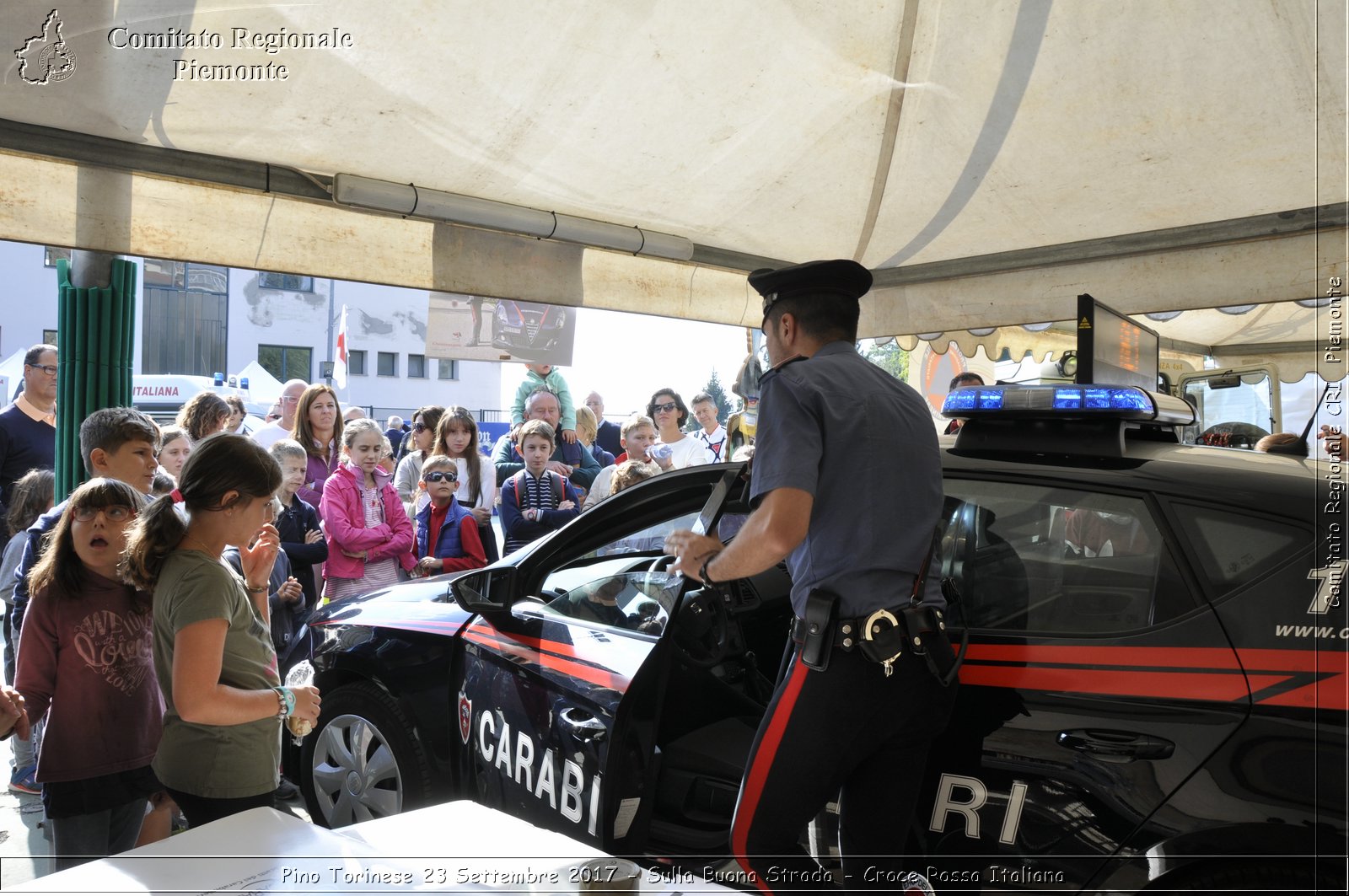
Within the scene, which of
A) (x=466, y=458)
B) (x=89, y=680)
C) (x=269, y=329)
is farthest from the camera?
(x=269, y=329)

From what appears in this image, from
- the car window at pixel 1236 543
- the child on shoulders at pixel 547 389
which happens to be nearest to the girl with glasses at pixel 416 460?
the child on shoulders at pixel 547 389

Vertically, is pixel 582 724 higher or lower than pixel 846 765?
lower

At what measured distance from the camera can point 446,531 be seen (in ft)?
17.1

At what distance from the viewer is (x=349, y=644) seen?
3.36 m

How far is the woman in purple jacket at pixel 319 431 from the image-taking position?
5.41 m

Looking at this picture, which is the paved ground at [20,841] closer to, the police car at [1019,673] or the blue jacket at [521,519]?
the police car at [1019,673]

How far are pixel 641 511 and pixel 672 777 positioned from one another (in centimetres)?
84

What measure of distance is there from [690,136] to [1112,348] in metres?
2.03

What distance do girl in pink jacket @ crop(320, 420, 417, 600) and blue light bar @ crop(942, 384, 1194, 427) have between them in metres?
3.41

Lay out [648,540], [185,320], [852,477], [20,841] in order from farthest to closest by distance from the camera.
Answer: [185,320] < [20,841] < [648,540] < [852,477]

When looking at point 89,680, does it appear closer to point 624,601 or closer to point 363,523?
point 624,601

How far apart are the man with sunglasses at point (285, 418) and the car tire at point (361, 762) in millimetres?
2733

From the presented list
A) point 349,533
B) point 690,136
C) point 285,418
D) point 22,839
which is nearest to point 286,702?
point 22,839

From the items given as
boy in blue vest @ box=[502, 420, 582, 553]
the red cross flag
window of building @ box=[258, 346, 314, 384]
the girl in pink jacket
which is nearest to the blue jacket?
boy in blue vest @ box=[502, 420, 582, 553]
